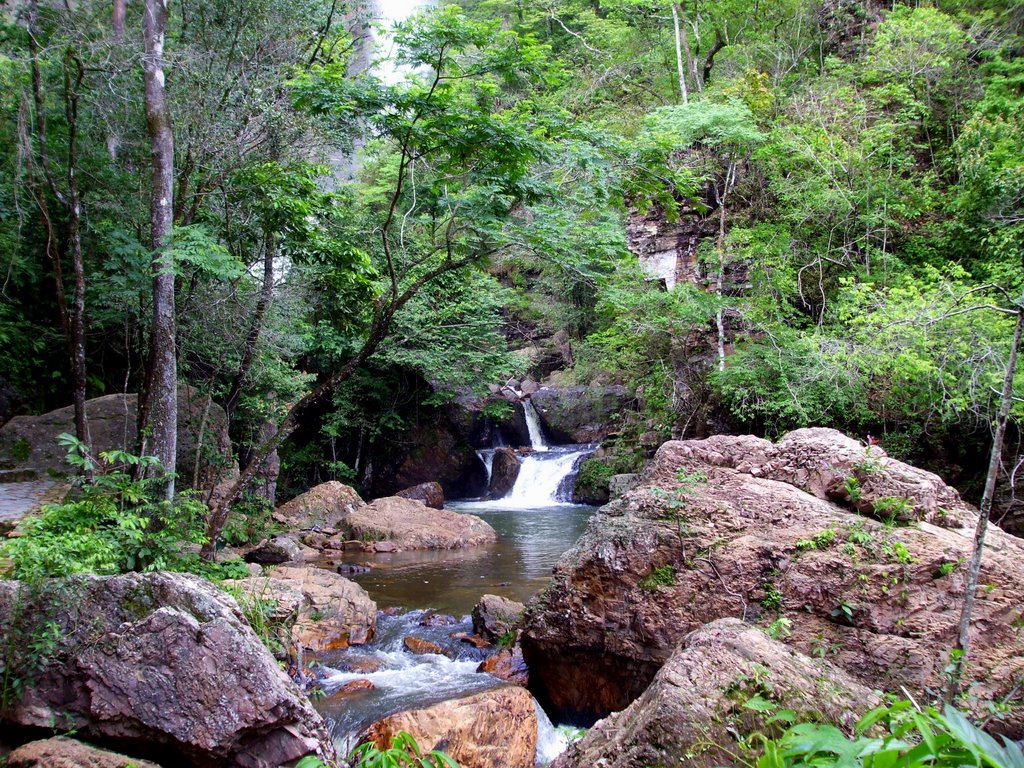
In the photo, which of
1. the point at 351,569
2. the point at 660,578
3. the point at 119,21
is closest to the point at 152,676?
the point at 660,578

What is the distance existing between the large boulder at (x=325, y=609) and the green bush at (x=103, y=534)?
906 millimetres

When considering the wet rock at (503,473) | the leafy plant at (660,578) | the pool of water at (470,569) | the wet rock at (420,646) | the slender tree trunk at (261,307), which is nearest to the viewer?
the leafy plant at (660,578)

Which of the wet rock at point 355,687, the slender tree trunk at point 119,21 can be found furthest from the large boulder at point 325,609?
the slender tree trunk at point 119,21

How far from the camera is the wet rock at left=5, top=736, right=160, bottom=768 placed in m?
2.99

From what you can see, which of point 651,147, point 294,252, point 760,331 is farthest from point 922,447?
point 294,252

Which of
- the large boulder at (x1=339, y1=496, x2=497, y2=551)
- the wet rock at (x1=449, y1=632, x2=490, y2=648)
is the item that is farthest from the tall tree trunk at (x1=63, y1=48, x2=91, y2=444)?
the large boulder at (x1=339, y1=496, x2=497, y2=551)

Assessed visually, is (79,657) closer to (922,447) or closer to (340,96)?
(340,96)

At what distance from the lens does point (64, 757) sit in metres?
3.05

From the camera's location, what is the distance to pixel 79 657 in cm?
344

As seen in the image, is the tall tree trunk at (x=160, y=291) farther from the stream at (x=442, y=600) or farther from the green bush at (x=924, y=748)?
the green bush at (x=924, y=748)

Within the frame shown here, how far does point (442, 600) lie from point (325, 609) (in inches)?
79.1

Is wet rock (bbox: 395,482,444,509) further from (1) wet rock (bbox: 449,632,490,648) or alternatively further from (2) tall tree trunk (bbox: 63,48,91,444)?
(1) wet rock (bbox: 449,632,490,648)

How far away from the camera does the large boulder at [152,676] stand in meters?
3.30

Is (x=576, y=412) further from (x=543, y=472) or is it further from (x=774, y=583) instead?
(x=774, y=583)
